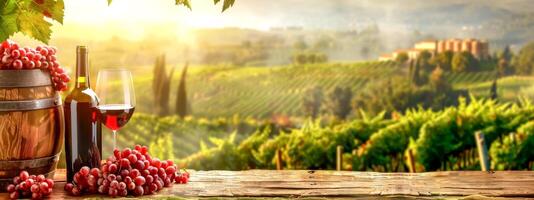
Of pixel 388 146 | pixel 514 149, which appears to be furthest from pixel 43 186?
pixel 514 149

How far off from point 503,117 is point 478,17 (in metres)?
1.26

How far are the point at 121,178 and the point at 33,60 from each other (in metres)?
0.46

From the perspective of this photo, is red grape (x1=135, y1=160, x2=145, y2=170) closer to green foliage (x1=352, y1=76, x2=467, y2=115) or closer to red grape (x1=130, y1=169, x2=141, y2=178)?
red grape (x1=130, y1=169, x2=141, y2=178)

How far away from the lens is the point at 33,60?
2428mm

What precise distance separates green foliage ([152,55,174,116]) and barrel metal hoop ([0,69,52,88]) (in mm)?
3991

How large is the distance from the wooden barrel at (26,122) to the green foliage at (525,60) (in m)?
4.84

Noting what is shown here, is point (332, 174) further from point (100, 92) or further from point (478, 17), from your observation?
point (478, 17)

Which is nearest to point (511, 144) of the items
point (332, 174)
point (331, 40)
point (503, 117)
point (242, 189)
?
point (503, 117)

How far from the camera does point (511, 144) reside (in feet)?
17.7

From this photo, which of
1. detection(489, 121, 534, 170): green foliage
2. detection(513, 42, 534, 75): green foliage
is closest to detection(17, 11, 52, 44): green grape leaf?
detection(489, 121, 534, 170): green foliage

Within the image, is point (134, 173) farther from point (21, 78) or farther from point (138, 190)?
point (21, 78)

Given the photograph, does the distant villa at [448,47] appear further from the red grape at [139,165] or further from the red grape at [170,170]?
the red grape at [139,165]

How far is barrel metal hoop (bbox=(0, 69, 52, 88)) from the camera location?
93.8 inches

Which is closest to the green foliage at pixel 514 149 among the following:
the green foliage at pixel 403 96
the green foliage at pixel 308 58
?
the green foliage at pixel 403 96
